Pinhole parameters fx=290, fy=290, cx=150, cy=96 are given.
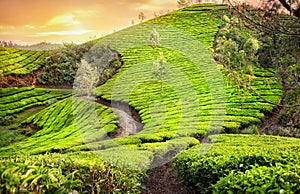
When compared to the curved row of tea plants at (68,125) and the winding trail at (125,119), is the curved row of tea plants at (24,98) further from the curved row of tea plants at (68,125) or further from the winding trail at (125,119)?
the winding trail at (125,119)

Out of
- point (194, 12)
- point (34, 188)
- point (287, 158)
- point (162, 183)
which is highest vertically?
point (194, 12)

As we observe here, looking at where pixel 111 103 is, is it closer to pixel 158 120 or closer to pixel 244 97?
pixel 158 120

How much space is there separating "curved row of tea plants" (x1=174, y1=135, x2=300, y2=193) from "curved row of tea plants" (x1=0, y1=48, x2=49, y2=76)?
Result: 161 feet

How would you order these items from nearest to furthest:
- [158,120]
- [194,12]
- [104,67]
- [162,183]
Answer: [162,183] → [158,120] → [104,67] → [194,12]

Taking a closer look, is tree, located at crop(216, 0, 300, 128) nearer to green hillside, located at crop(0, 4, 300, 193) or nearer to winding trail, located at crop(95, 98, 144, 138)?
green hillside, located at crop(0, 4, 300, 193)

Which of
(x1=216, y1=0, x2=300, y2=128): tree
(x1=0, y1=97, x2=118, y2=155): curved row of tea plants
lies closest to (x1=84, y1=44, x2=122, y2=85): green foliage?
(x1=0, y1=97, x2=118, y2=155): curved row of tea plants

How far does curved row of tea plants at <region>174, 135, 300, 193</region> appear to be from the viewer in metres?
4.72

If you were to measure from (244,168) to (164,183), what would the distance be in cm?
549

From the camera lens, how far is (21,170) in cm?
356

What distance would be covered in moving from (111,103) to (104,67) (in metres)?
17.5

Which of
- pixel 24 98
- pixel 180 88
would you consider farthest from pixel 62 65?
pixel 180 88

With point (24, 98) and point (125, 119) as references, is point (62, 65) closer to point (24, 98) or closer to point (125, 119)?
point (24, 98)

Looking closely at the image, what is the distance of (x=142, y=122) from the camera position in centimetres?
2638

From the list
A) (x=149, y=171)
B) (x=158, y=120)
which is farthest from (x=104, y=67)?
(x=149, y=171)
